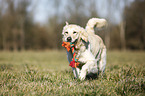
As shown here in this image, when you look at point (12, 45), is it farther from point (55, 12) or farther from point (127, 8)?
point (127, 8)

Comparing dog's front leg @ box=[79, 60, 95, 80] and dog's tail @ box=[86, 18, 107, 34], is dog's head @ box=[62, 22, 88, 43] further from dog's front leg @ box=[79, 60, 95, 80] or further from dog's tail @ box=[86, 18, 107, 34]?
→ dog's tail @ box=[86, 18, 107, 34]

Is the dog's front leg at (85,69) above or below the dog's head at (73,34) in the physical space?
below

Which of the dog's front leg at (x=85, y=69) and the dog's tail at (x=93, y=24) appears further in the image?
the dog's tail at (x=93, y=24)

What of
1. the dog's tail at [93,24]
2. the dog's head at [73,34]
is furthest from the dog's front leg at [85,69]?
the dog's tail at [93,24]

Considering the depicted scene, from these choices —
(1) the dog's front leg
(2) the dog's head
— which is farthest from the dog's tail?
(1) the dog's front leg

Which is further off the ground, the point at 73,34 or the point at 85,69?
the point at 73,34

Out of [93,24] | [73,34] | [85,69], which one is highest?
[93,24]

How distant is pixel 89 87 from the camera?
264 cm

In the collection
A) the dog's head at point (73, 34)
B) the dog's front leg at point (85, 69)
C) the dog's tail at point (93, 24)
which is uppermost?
the dog's tail at point (93, 24)

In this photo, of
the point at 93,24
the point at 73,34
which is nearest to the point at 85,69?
the point at 73,34

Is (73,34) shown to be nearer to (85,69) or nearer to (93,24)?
(85,69)

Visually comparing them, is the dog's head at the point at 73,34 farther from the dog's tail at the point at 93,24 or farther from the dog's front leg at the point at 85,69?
the dog's tail at the point at 93,24

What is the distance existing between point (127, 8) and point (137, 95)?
28305 millimetres

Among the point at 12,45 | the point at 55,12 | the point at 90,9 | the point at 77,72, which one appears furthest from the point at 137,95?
the point at 12,45
